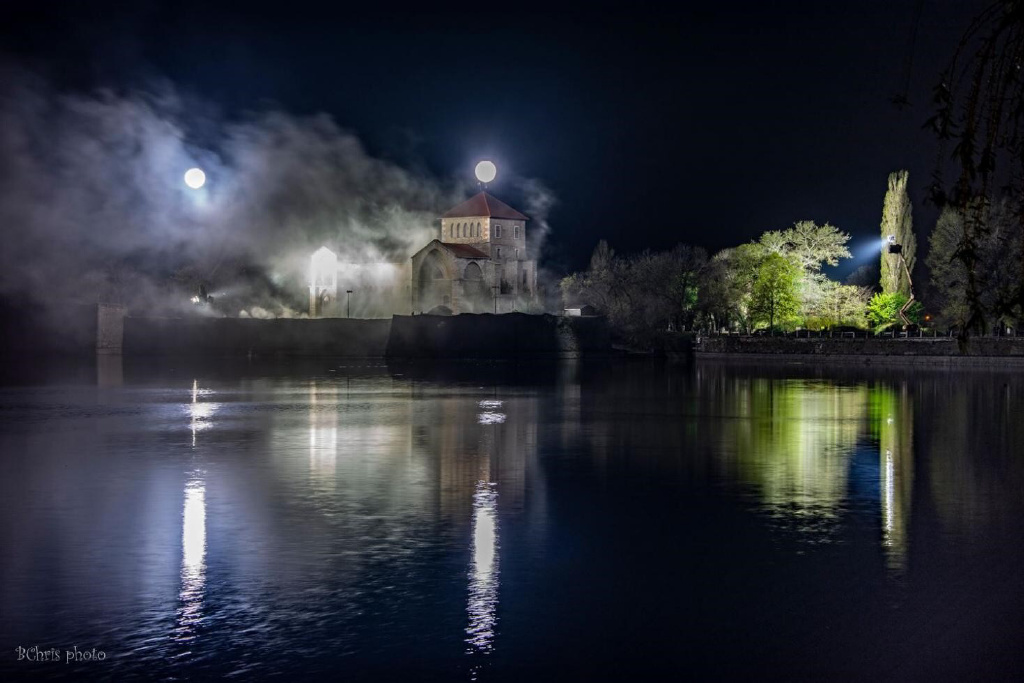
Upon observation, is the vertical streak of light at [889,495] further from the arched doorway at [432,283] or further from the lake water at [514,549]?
the arched doorway at [432,283]

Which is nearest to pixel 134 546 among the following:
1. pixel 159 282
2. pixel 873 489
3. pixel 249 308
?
pixel 873 489

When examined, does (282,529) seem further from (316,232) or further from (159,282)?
(316,232)

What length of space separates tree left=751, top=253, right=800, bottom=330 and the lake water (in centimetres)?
5699

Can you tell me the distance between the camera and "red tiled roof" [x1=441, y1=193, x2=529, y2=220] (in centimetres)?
12019

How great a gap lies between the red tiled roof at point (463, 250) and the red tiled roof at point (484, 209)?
4639 mm

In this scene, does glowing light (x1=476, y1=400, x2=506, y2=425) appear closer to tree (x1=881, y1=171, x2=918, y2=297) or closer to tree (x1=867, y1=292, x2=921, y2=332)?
tree (x1=867, y1=292, x2=921, y2=332)

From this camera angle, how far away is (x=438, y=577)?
14.7 metres

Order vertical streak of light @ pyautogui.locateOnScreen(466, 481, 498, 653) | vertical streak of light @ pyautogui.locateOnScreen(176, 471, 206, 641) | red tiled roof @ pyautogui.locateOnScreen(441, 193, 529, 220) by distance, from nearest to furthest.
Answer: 1. vertical streak of light @ pyautogui.locateOnScreen(466, 481, 498, 653)
2. vertical streak of light @ pyautogui.locateOnScreen(176, 471, 206, 641)
3. red tiled roof @ pyautogui.locateOnScreen(441, 193, 529, 220)

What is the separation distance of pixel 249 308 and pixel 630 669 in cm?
10012

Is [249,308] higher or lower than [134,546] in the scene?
higher

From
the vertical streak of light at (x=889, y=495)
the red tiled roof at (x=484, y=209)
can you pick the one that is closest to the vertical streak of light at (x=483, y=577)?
the vertical streak of light at (x=889, y=495)

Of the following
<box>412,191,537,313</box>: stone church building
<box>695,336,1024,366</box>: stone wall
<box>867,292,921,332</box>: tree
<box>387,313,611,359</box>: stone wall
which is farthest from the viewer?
<box>412,191,537,313</box>: stone church building

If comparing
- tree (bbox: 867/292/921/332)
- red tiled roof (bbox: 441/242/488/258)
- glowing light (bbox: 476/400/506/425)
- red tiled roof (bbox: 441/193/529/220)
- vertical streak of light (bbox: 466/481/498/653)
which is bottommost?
vertical streak of light (bbox: 466/481/498/653)

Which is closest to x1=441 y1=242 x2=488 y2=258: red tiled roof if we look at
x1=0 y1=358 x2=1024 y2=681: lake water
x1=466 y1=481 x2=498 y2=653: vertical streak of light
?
x1=0 y1=358 x2=1024 y2=681: lake water
